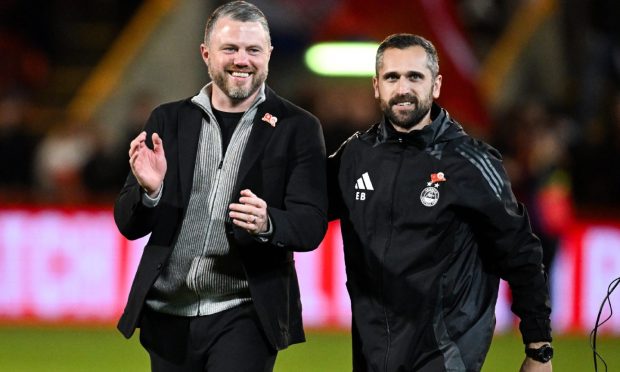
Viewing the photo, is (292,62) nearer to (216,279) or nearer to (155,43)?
(155,43)

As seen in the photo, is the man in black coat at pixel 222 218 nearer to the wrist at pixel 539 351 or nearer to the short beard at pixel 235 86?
the short beard at pixel 235 86

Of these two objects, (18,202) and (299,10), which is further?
(299,10)

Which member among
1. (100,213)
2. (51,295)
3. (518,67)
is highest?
(518,67)

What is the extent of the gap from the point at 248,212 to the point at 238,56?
732mm

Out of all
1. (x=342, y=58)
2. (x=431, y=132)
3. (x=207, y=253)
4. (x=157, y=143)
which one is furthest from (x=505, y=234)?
(x=342, y=58)

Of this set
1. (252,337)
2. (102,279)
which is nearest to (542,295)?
(252,337)

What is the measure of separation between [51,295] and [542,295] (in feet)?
25.2

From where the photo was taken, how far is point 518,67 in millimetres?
17297

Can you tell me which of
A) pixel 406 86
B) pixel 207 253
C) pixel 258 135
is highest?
pixel 406 86

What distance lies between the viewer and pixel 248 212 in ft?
15.8

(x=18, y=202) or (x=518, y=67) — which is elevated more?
(x=518, y=67)

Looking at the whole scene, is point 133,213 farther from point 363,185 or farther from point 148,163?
point 363,185

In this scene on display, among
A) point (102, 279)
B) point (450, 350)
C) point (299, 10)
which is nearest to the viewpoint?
point (450, 350)

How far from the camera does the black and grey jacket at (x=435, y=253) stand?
5.10 meters
